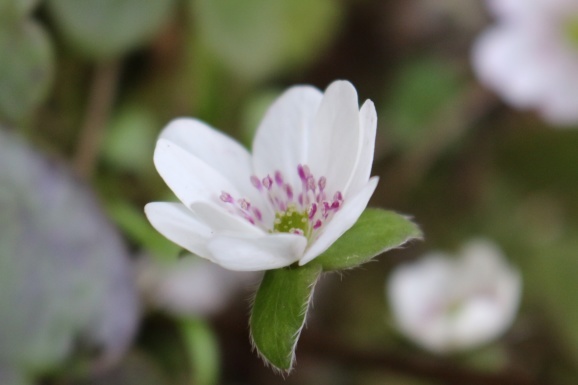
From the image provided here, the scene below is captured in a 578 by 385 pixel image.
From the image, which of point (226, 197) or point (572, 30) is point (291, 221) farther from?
point (572, 30)

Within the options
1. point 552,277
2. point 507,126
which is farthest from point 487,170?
point 552,277

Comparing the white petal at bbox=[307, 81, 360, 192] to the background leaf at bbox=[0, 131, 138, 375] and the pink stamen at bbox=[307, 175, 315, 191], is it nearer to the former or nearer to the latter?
the pink stamen at bbox=[307, 175, 315, 191]

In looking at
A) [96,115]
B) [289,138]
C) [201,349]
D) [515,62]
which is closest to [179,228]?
[289,138]

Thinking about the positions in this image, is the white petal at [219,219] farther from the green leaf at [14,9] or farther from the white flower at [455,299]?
the white flower at [455,299]

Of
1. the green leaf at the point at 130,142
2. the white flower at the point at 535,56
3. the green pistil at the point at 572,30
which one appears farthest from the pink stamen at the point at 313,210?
the green pistil at the point at 572,30

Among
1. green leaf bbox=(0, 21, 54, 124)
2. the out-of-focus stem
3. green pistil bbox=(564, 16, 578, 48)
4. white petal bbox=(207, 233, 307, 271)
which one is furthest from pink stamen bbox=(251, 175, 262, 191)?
green pistil bbox=(564, 16, 578, 48)
